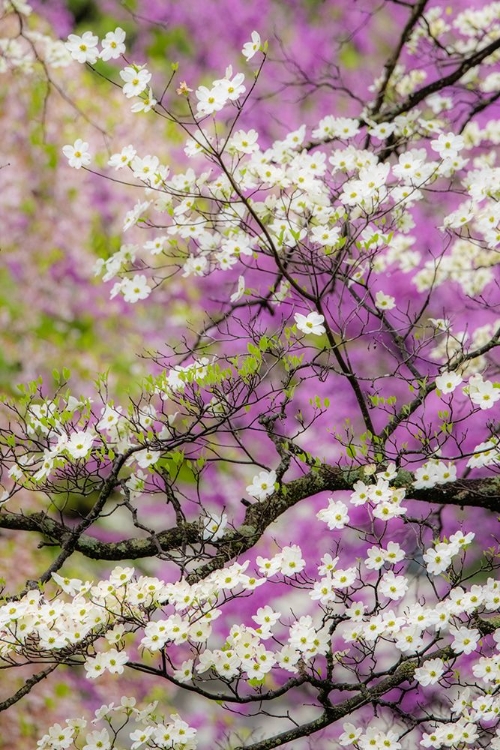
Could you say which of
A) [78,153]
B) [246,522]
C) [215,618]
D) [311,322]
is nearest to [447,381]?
[311,322]

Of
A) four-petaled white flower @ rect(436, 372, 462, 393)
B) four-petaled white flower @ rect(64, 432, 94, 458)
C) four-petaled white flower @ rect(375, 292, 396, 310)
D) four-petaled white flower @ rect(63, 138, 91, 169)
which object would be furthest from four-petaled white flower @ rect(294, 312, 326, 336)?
four-petaled white flower @ rect(63, 138, 91, 169)

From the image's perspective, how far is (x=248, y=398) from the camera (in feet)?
7.33

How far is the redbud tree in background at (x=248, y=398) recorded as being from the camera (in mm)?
2158

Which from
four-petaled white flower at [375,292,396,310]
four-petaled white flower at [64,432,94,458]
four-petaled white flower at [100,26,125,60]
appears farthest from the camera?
four-petaled white flower at [375,292,396,310]

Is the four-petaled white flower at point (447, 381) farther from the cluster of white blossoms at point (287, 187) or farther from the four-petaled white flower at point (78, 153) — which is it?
the four-petaled white flower at point (78, 153)

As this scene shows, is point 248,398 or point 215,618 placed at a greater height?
point 248,398

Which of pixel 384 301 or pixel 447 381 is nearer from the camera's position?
pixel 447 381

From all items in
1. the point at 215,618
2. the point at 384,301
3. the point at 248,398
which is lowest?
the point at 215,618

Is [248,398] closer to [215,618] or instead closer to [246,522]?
[246,522]

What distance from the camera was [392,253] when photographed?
3844 mm

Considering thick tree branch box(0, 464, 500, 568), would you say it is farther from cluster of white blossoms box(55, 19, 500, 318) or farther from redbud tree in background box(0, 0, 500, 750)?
cluster of white blossoms box(55, 19, 500, 318)

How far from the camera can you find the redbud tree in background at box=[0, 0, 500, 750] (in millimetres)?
2158

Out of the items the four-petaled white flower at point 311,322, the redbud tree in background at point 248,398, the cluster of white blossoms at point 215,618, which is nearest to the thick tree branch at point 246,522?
the redbud tree in background at point 248,398

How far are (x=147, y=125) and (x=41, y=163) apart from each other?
1125 mm
